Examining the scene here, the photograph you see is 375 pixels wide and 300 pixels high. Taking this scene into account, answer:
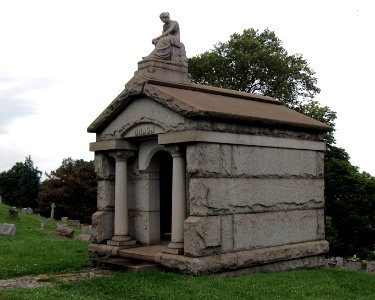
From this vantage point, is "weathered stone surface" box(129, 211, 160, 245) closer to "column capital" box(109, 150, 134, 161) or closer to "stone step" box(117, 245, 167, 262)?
"stone step" box(117, 245, 167, 262)

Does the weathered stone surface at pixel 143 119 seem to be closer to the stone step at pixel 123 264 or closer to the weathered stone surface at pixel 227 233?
the weathered stone surface at pixel 227 233

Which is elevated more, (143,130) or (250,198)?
(143,130)

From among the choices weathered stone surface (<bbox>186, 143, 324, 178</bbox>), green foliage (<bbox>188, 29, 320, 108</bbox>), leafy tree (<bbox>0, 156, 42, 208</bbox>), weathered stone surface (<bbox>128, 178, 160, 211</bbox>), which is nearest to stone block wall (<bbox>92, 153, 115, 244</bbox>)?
weathered stone surface (<bbox>128, 178, 160, 211</bbox>)

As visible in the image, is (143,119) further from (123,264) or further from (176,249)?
(123,264)

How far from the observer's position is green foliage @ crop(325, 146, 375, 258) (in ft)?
77.0

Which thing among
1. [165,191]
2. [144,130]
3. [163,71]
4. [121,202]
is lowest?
[121,202]

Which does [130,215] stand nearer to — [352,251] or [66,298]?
[66,298]

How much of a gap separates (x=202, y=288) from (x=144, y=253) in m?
2.40

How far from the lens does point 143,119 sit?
10.1m

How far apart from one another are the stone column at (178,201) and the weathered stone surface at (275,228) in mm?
1023

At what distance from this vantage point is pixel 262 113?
10398 millimetres

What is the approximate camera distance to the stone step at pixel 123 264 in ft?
30.1

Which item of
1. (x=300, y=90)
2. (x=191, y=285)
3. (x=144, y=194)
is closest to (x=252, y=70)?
(x=300, y=90)

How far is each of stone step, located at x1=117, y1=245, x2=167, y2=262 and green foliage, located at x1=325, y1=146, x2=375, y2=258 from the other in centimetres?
1508
